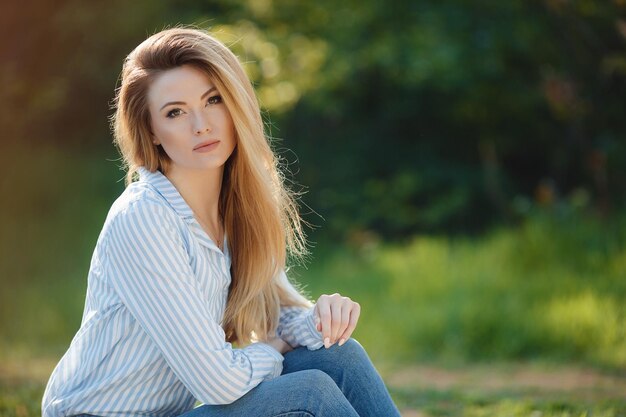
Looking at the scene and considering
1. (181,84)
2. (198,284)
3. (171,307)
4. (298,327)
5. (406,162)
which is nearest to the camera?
(171,307)

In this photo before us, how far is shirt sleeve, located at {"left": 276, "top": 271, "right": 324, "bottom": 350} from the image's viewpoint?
7.84ft

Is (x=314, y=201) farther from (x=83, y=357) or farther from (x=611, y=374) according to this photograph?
(x=83, y=357)

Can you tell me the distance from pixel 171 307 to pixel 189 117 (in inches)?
20.5

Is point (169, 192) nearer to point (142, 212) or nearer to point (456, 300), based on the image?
point (142, 212)

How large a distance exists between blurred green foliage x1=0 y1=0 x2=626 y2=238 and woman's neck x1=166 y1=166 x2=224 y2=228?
18.3 feet

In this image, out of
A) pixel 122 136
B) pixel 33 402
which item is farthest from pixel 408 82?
pixel 122 136

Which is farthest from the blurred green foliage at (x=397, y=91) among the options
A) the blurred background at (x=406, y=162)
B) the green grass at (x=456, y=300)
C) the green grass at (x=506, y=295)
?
the green grass at (x=506, y=295)

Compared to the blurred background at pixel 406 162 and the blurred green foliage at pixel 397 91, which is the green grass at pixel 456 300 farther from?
the blurred green foliage at pixel 397 91

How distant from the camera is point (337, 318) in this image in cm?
231

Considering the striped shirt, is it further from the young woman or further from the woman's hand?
the woman's hand

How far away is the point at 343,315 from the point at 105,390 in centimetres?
65

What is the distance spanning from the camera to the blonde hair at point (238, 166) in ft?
7.27

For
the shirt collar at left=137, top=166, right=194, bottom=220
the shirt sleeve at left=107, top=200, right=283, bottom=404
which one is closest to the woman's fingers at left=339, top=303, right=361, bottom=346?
the shirt sleeve at left=107, top=200, right=283, bottom=404

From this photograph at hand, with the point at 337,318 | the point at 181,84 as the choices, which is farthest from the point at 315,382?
Result: the point at 181,84
